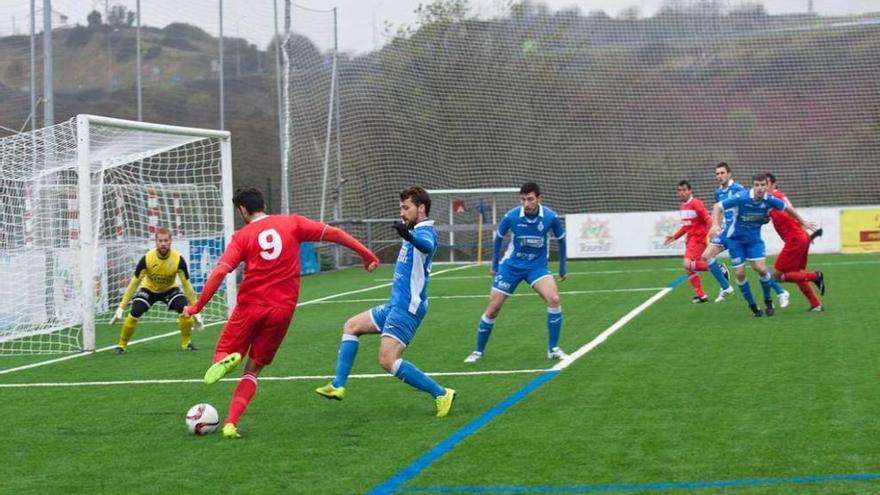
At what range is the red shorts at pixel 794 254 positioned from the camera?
16922mm

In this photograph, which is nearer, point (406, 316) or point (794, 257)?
point (406, 316)

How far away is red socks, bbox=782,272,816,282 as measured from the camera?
16.8 metres

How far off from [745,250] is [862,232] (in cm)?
1903

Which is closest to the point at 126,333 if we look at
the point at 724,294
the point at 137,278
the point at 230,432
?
the point at 137,278

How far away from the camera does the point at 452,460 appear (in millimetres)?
7551

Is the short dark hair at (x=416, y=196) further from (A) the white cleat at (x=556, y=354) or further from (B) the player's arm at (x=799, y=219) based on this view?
(B) the player's arm at (x=799, y=219)

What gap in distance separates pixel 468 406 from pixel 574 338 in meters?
5.16

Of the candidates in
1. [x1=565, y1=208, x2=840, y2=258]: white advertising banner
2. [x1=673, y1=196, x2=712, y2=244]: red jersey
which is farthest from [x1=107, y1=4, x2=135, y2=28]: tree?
[x1=565, y1=208, x2=840, y2=258]: white advertising banner

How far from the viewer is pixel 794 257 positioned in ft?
55.6

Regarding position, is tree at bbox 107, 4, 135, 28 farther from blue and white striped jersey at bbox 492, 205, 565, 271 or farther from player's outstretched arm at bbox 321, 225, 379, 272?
player's outstretched arm at bbox 321, 225, 379, 272

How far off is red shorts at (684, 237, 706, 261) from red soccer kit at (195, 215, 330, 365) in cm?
1181

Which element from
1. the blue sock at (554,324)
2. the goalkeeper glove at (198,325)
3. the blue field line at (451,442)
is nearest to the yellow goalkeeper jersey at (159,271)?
the goalkeeper glove at (198,325)

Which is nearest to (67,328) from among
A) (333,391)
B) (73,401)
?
(73,401)

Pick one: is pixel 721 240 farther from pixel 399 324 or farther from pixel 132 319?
pixel 399 324
